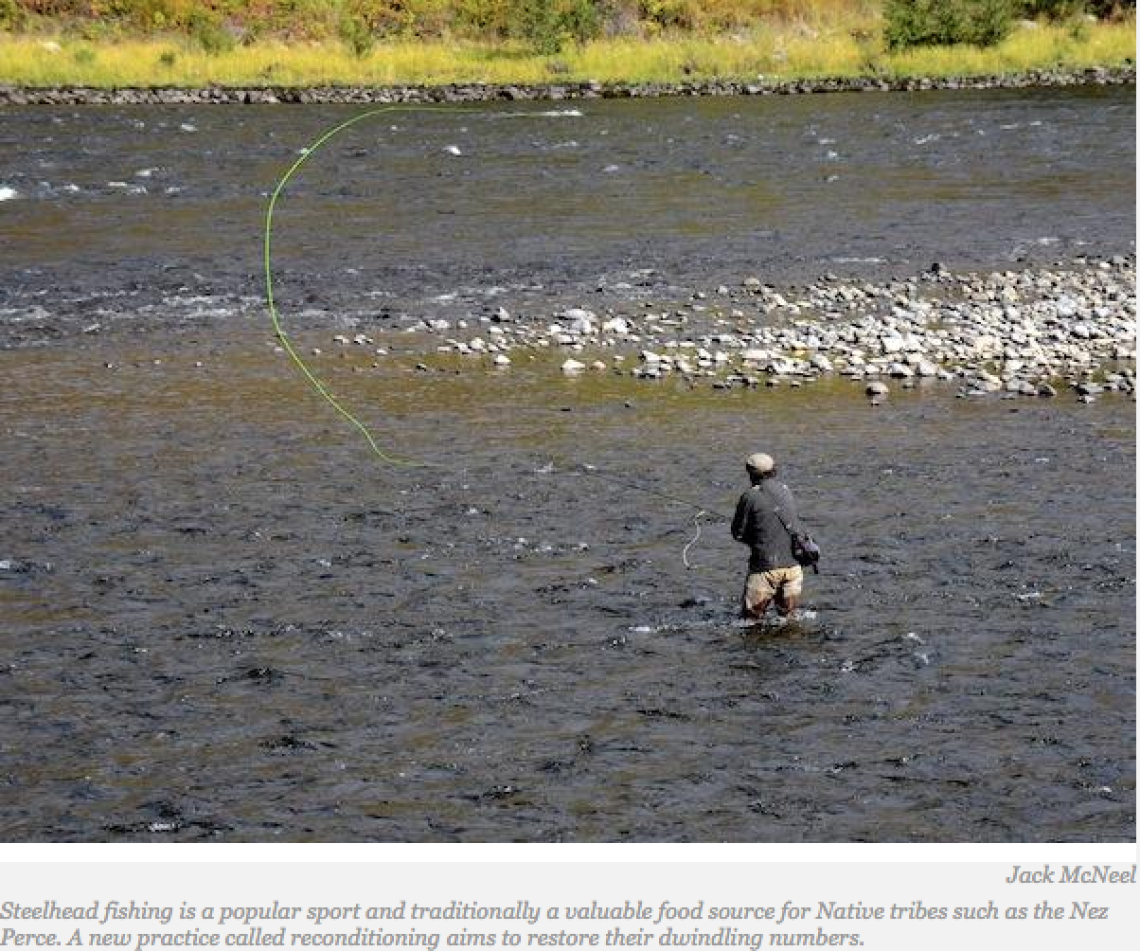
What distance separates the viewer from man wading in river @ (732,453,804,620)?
1301cm

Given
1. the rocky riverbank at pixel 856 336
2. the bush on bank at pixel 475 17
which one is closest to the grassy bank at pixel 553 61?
the bush on bank at pixel 475 17

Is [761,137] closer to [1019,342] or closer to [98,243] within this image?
[98,243]

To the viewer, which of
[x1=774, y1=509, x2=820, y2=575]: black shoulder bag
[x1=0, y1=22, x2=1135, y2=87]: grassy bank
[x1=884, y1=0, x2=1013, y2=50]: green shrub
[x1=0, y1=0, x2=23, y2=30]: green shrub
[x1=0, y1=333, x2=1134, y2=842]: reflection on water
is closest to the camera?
[x1=0, y1=333, x2=1134, y2=842]: reflection on water

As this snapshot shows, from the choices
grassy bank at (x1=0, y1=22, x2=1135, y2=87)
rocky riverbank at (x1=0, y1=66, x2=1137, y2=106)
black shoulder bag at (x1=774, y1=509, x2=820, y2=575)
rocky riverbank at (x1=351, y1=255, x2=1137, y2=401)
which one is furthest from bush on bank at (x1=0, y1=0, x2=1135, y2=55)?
black shoulder bag at (x1=774, y1=509, x2=820, y2=575)

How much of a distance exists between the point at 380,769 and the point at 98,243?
68.5ft

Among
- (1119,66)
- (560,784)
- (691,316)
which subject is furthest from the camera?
(1119,66)

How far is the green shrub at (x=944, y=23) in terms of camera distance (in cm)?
6159

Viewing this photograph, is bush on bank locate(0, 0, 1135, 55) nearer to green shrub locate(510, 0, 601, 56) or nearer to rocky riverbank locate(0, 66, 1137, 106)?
green shrub locate(510, 0, 601, 56)

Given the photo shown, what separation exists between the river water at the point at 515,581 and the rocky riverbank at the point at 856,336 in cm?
55

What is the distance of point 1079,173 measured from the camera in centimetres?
3619

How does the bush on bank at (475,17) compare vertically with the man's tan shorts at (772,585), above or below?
below

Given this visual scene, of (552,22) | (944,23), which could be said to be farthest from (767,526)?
(552,22)

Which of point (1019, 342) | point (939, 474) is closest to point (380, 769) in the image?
point (939, 474)

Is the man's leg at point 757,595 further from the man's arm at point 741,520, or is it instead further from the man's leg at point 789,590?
the man's arm at point 741,520
